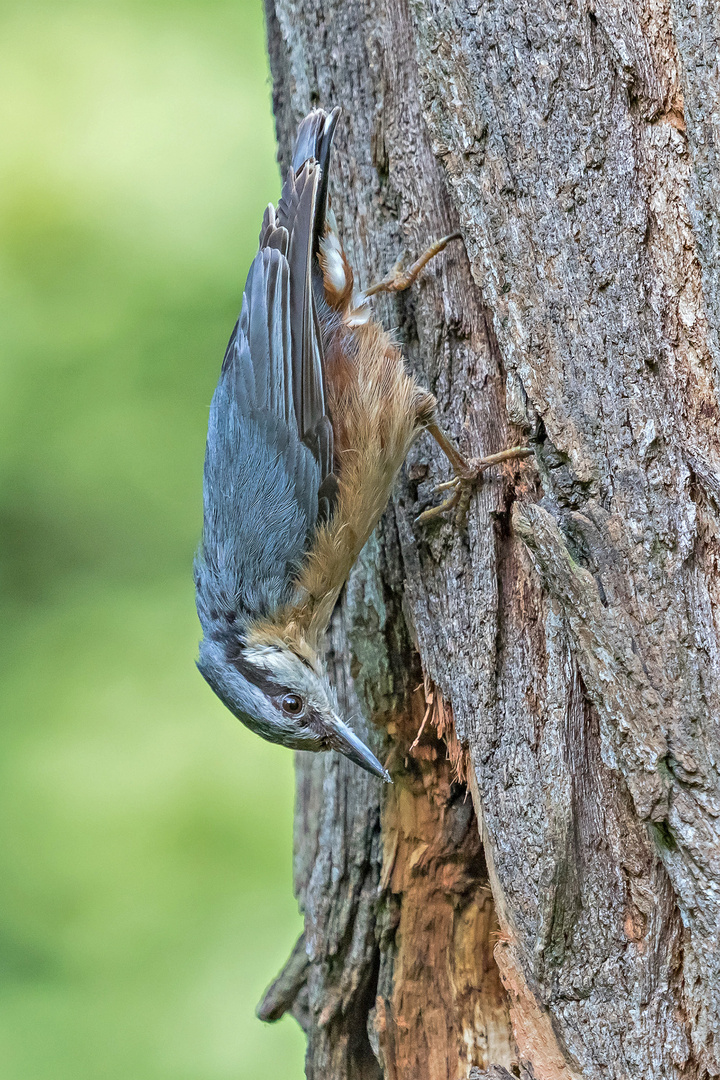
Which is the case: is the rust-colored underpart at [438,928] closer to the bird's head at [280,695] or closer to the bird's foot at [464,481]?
the bird's head at [280,695]

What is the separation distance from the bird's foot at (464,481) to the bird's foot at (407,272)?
49 cm

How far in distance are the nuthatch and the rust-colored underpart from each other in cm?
21

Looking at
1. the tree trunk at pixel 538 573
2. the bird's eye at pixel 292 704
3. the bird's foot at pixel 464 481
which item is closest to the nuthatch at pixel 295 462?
the bird's eye at pixel 292 704

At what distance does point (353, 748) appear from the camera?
91.8 inches

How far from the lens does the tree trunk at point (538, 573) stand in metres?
1.69

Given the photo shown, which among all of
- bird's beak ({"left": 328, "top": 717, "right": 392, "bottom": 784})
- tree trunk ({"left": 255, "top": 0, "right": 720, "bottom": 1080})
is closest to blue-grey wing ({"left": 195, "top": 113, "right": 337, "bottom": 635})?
tree trunk ({"left": 255, "top": 0, "right": 720, "bottom": 1080})

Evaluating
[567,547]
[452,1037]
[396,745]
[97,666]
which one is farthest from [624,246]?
[97,666]

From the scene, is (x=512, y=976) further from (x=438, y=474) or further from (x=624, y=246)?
(x=624, y=246)

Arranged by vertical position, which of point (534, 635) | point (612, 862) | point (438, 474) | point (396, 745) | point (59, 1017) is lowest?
point (59, 1017)

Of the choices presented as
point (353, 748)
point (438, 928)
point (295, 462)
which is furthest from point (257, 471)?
point (438, 928)

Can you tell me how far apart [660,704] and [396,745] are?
901mm

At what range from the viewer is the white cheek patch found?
2557 millimetres

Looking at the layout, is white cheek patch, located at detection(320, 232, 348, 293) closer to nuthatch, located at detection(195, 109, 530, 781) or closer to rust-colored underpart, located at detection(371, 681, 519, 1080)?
nuthatch, located at detection(195, 109, 530, 781)

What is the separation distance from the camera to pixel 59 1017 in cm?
301
